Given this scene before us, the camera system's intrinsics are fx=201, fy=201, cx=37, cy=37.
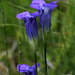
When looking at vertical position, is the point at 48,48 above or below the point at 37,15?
below

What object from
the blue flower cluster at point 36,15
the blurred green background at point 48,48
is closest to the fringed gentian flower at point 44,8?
the blue flower cluster at point 36,15

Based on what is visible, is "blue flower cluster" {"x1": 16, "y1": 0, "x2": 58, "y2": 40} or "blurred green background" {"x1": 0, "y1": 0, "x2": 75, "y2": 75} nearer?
"blue flower cluster" {"x1": 16, "y1": 0, "x2": 58, "y2": 40}

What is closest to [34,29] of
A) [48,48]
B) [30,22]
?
[30,22]

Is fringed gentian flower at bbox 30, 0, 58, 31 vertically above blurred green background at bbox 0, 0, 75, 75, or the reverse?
fringed gentian flower at bbox 30, 0, 58, 31

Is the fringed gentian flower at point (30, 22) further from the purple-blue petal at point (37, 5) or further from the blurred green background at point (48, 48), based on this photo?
the blurred green background at point (48, 48)

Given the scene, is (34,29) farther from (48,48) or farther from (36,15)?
(48,48)

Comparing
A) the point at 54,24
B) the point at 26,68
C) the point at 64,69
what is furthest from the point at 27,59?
the point at 26,68

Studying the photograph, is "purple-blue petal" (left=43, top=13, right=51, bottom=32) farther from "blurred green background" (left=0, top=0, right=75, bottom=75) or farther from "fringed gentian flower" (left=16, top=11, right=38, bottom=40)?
"blurred green background" (left=0, top=0, right=75, bottom=75)

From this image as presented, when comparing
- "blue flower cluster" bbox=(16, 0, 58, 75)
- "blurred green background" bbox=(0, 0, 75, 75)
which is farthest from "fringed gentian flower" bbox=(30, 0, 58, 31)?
"blurred green background" bbox=(0, 0, 75, 75)

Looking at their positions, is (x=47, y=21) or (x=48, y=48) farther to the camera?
(x=48, y=48)

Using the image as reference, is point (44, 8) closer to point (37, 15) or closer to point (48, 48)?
point (37, 15)
